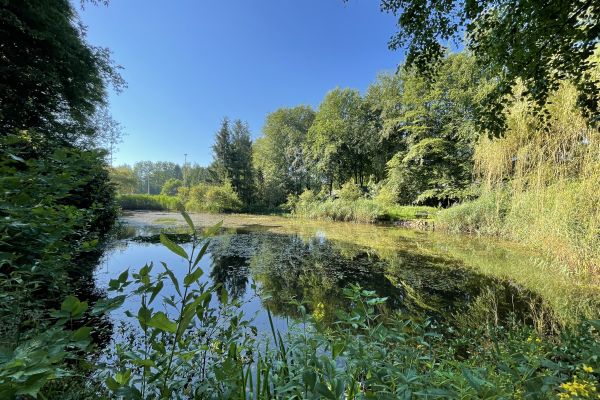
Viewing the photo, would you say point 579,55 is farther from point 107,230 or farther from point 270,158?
point 270,158

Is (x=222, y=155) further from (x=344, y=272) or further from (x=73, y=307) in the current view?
(x=73, y=307)

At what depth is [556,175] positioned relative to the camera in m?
4.78

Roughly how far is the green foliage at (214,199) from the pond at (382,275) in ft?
47.2

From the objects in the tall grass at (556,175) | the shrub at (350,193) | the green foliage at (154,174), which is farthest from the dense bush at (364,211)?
the green foliage at (154,174)

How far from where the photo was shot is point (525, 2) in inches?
90.7

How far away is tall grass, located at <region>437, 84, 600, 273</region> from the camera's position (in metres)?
4.16

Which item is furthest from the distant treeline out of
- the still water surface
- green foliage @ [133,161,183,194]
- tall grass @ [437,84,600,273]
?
green foliage @ [133,161,183,194]

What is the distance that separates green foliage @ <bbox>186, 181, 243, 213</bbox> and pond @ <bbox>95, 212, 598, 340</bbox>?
1439 cm

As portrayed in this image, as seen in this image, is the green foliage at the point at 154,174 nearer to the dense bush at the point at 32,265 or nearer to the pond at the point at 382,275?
the pond at the point at 382,275

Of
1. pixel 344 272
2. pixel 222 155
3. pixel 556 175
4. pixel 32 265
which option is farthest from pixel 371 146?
pixel 32 265

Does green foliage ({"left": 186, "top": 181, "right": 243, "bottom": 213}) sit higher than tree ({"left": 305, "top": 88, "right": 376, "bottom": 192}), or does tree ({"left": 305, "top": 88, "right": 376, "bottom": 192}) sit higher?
tree ({"left": 305, "top": 88, "right": 376, "bottom": 192})

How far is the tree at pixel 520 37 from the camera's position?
2.36 meters

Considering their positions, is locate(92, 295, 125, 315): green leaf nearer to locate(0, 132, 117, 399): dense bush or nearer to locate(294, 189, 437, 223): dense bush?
locate(0, 132, 117, 399): dense bush

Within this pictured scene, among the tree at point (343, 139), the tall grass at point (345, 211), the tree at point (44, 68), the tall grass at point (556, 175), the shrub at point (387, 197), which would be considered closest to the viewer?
the tall grass at point (556, 175)
